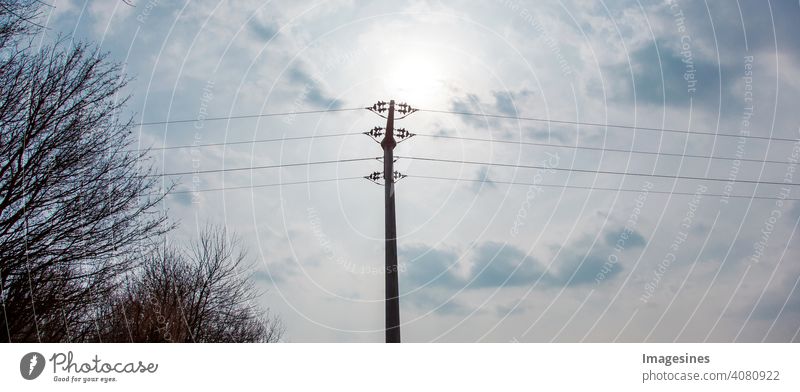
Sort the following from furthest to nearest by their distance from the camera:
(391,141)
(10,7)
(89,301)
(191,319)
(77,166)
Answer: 1. (191,319)
2. (391,141)
3. (89,301)
4. (77,166)
5. (10,7)

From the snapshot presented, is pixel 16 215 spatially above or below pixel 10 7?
below

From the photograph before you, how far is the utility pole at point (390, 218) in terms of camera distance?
55.5ft

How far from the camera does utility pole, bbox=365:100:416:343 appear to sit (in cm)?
1692

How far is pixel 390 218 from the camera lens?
1833 centimetres

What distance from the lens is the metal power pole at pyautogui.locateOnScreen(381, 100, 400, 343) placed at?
16.9m

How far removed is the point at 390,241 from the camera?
59.0 feet

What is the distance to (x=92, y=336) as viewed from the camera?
70.0ft

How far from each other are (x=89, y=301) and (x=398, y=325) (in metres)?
8.85

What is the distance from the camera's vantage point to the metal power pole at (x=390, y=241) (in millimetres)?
16891

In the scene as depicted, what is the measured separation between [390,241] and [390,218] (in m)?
0.79

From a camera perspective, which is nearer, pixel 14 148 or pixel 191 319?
pixel 14 148
